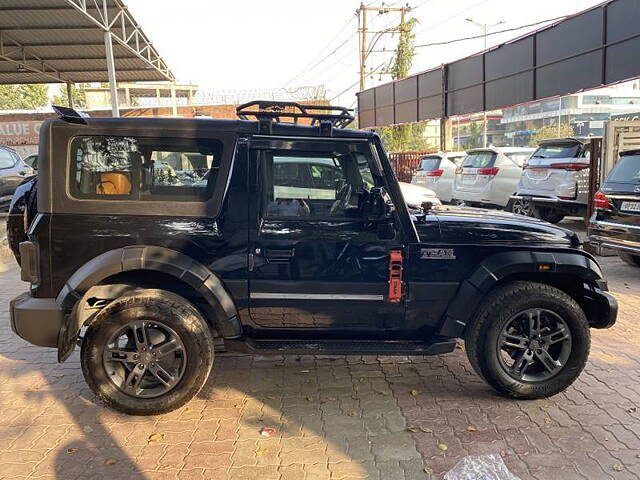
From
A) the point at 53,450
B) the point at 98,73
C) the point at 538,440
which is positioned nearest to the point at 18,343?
the point at 53,450

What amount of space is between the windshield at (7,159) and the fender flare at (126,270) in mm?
8907

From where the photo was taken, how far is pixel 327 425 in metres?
3.32

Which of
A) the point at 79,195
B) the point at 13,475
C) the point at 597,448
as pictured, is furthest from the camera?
the point at 79,195

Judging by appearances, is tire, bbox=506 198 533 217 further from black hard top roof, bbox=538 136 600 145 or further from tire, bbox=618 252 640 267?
tire, bbox=618 252 640 267

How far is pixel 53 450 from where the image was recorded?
304 cm

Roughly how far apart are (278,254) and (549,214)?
9.83 meters

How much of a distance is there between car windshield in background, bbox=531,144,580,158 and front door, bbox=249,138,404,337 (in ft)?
27.3

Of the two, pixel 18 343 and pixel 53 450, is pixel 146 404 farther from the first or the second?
pixel 18 343

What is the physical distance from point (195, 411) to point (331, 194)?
1764 millimetres

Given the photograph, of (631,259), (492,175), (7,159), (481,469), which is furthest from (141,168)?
(492,175)

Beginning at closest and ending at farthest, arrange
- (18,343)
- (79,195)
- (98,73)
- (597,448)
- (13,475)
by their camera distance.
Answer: (13,475) → (597,448) → (79,195) → (18,343) → (98,73)

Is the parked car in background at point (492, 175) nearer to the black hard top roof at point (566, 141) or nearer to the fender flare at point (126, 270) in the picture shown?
the black hard top roof at point (566, 141)

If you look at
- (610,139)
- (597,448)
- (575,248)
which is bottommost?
(597,448)

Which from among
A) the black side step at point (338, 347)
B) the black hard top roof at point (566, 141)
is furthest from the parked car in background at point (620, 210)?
the black side step at point (338, 347)
